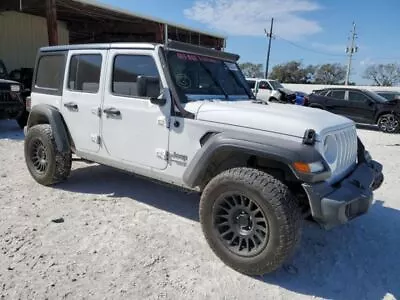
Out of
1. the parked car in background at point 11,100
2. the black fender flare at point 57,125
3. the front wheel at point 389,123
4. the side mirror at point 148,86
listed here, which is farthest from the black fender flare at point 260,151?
the front wheel at point 389,123

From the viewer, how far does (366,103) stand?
45.4 ft

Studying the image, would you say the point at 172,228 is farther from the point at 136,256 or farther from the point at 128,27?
the point at 128,27

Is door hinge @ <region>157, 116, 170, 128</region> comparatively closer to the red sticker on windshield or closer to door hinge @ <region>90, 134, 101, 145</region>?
the red sticker on windshield

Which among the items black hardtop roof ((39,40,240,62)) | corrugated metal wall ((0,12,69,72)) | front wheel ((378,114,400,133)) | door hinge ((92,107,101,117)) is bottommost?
front wheel ((378,114,400,133))

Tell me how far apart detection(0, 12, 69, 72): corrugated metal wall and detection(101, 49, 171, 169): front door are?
632 inches

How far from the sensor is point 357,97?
46.5 feet

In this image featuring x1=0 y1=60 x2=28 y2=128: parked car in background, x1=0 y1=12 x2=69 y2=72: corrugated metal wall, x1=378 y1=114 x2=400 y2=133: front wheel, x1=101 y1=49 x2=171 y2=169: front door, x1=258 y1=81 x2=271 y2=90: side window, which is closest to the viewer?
Result: x1=101 y1=49 x2=171 y2=169: front door

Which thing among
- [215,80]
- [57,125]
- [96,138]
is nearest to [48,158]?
[57,125]

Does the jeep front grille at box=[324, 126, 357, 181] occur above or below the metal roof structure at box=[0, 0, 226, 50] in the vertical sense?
below

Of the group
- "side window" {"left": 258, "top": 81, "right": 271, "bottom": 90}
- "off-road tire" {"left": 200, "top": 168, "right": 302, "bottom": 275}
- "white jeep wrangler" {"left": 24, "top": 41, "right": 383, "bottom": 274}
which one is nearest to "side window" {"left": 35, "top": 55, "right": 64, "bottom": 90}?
"white jeep wrangler" {"left": 24, "top": 41, "right": 383, "bottom": 274}

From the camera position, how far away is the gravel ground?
3.13m

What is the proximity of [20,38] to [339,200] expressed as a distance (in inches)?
767

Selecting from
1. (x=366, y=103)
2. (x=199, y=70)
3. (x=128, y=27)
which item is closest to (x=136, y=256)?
(x=199, y=70)

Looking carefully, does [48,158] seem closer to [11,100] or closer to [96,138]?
[96,138]
